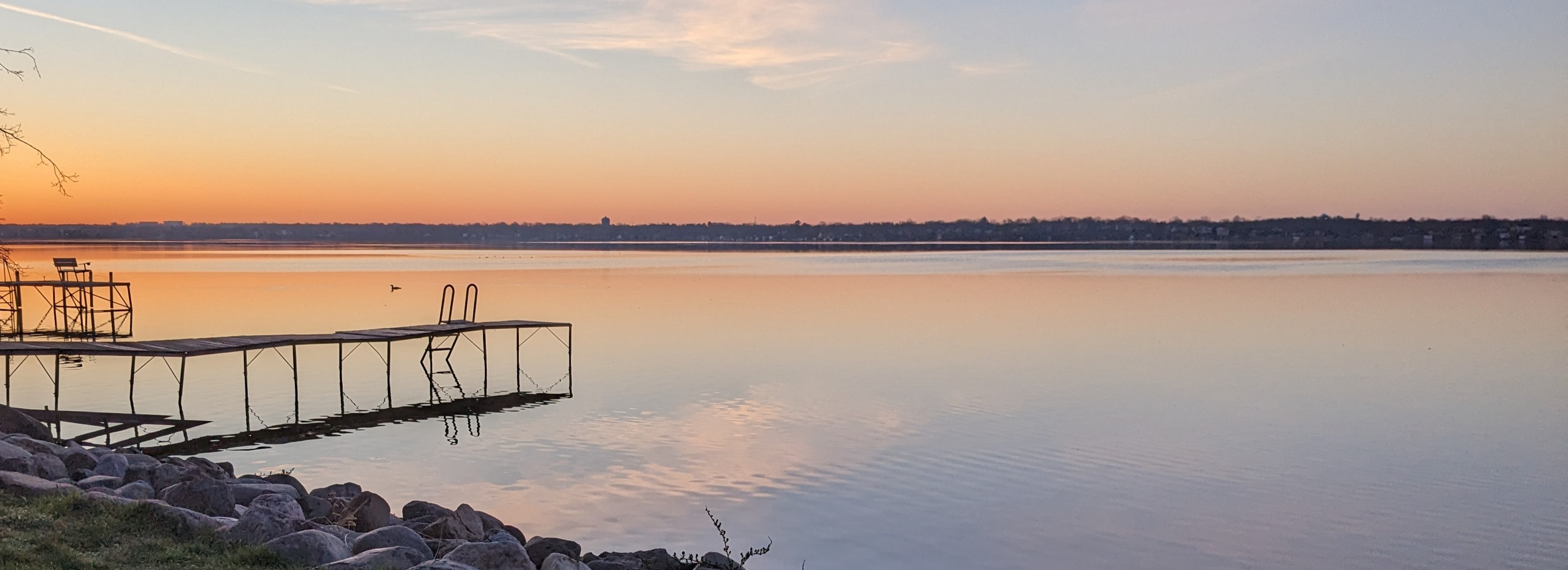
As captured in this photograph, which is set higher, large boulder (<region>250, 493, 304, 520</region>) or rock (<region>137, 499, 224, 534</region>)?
rock (<region>137, 499, 224, 534</region>)

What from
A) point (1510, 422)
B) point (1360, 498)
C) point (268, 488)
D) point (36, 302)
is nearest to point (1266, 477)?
point (1360, 498)

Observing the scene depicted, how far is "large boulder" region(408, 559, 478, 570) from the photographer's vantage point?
7.23 meters

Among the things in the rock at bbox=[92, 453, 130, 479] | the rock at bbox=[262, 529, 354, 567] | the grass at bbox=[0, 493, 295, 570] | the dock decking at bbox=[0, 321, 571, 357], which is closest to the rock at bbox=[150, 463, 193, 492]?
the rock at bbox=[92, 453, 130, 479]

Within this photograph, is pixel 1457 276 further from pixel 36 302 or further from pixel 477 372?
pixel 36 302

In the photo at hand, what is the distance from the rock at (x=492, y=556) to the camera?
8.09 m

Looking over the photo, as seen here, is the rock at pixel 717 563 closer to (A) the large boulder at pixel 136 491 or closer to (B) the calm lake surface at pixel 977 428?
(B) the calm lake surface at pixel 977 428

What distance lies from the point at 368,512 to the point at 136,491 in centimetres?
199

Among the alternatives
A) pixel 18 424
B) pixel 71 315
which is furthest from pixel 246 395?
pixel 71 315

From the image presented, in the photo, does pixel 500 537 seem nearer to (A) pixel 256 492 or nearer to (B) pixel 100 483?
(A) pixel 256 492

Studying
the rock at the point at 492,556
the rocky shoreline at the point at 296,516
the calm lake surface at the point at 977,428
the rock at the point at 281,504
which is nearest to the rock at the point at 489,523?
the rocky shoreline at the point at 296,516

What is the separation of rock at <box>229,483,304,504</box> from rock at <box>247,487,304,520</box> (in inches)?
9.1

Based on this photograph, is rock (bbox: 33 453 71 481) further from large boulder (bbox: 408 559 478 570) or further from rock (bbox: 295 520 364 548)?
large boulder (bbox: 408 559 478 570)

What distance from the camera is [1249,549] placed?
11734 mm

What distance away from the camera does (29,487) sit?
8.64 metres
